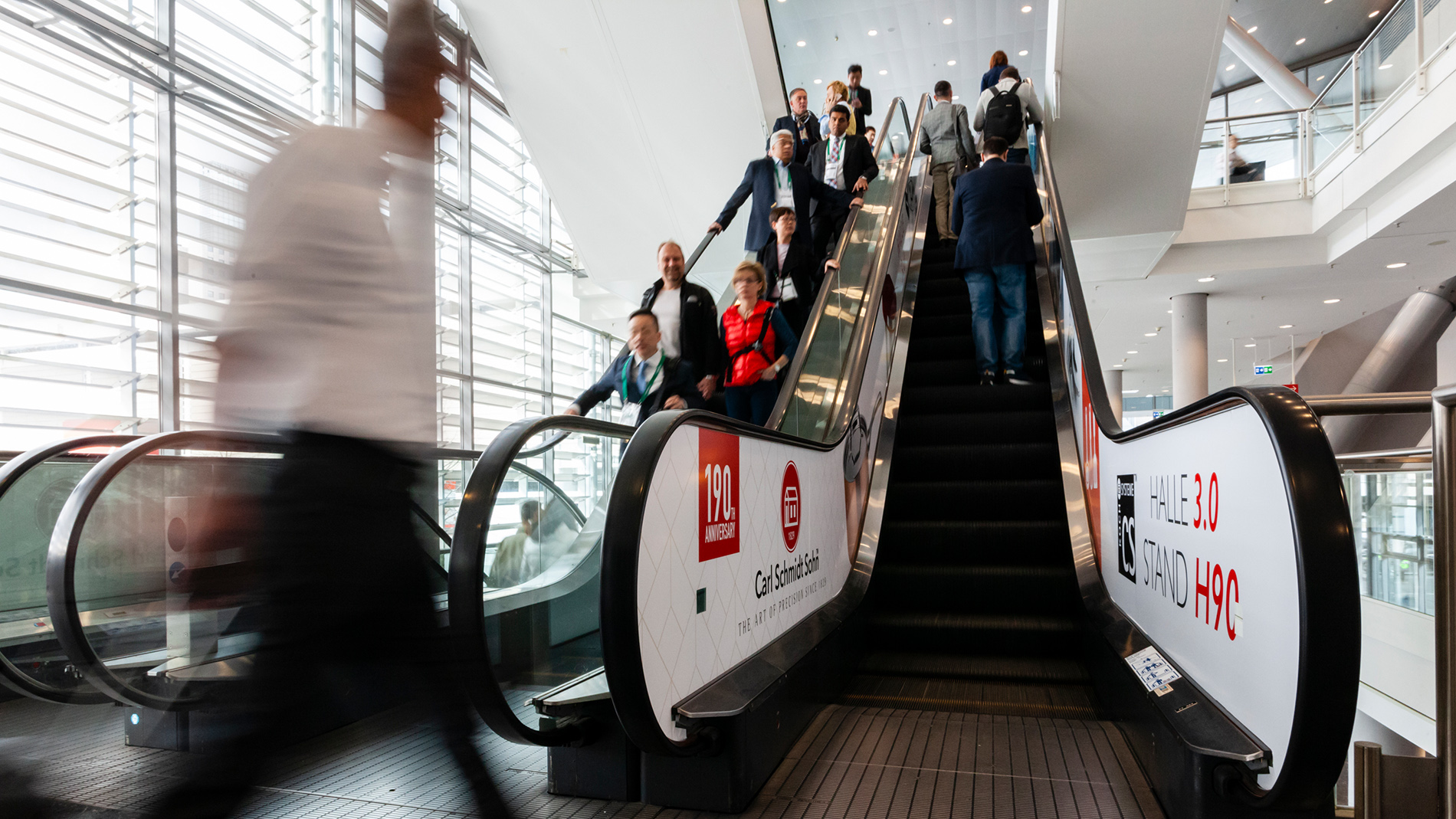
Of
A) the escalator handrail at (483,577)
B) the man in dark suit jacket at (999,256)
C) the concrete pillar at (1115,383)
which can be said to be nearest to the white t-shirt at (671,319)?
the escalator handrail at (483,577)

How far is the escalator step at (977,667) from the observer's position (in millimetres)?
3645

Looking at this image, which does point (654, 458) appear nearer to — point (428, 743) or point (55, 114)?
point (428, 743)

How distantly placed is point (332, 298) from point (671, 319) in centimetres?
331

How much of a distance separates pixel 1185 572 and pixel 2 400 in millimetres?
7014

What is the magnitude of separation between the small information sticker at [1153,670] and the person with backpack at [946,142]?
22.0ft

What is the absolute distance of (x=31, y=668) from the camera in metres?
3.36

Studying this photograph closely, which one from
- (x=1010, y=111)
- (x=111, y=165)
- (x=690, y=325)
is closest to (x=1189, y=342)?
(x=1010, y=111)

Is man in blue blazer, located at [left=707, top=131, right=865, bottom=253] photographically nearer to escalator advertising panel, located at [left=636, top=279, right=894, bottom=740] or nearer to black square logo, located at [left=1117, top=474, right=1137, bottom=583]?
escalator advertising panel, located at [left=636, top=279, right=894, bottom=740]

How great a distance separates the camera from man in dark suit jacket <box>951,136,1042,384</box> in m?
5.80

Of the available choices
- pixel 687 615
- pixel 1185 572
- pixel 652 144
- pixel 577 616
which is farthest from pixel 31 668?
pixel 652 144

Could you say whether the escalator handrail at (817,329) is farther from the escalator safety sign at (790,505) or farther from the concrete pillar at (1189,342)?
the concrete pillar at (1189,342)

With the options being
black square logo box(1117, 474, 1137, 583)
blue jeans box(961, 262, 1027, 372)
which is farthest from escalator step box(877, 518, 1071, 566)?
blue jeans box(961, 262, 1027, 372)

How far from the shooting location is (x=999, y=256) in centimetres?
580

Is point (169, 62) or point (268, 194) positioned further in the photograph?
point (169, 62)
